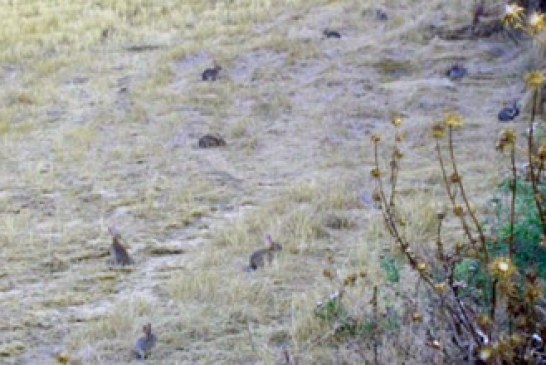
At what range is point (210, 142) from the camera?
918cm

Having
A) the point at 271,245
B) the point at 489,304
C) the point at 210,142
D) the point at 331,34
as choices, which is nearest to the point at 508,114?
the point at 210,142

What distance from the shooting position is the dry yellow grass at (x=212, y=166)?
16.9ft

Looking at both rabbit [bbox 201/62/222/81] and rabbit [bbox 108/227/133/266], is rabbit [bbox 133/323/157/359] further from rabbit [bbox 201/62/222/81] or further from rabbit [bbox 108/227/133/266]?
rabbit [bbox 201/62/222/81]

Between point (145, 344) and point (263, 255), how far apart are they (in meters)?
1.24

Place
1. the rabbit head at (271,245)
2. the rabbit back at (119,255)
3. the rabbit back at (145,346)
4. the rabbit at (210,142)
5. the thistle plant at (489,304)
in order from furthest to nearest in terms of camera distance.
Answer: the rabbit at (210,142) < the rabbit back at (119,255) < the rabbit head at (271,245) < the rabbit back at (145,346) < the thistle plant at (489,304)

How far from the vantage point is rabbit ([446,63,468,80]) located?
1086 centimetres

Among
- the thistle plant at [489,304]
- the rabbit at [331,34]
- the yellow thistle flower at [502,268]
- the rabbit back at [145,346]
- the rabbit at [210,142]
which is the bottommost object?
the rabbit back at [145,346]

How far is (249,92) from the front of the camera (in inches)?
436

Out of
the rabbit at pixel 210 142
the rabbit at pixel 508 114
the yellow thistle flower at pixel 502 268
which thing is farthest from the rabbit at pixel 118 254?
the rabbit at pixel 508 114

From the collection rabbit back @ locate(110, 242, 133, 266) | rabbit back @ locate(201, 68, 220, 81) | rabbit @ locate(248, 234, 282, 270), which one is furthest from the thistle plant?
rabbit back @ locate(201, 68, 220, 81)

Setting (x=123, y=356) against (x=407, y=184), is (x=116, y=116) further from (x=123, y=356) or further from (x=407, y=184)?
(x=123, y=356)

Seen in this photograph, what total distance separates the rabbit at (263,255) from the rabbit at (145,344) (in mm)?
1045

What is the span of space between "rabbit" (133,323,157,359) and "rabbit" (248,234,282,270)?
105cm

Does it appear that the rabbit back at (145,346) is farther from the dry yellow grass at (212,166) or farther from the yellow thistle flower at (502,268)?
the yellow thistle flower at (502,268)
